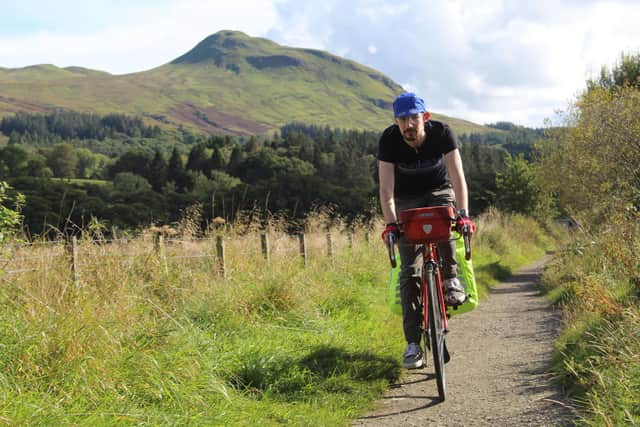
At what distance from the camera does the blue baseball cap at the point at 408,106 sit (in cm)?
570

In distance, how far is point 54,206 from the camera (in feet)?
136

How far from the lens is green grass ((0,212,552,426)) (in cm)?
435

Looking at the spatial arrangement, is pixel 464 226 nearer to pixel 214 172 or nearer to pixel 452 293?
pixel 452 293

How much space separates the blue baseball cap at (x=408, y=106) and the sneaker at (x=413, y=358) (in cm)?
202

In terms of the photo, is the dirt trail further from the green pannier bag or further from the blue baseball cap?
the blue baseball cap

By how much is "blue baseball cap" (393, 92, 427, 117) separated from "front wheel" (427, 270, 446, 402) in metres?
1.35

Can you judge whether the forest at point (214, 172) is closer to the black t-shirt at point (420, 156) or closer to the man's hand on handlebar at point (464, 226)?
the black t-shirt at point (420, 156)

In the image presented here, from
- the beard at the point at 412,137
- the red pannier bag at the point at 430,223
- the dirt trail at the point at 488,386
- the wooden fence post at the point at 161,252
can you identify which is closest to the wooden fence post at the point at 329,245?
the dirt trail at the point at 488,386

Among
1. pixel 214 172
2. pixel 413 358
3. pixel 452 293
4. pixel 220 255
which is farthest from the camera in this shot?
pixel 214 172

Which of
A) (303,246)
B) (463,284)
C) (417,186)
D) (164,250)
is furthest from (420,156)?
(303,246)

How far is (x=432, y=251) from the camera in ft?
18.8

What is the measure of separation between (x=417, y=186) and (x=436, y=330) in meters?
1.32

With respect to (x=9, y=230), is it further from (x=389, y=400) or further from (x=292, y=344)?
(x=389, y=400)

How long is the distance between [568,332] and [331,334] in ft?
A: 7.83
